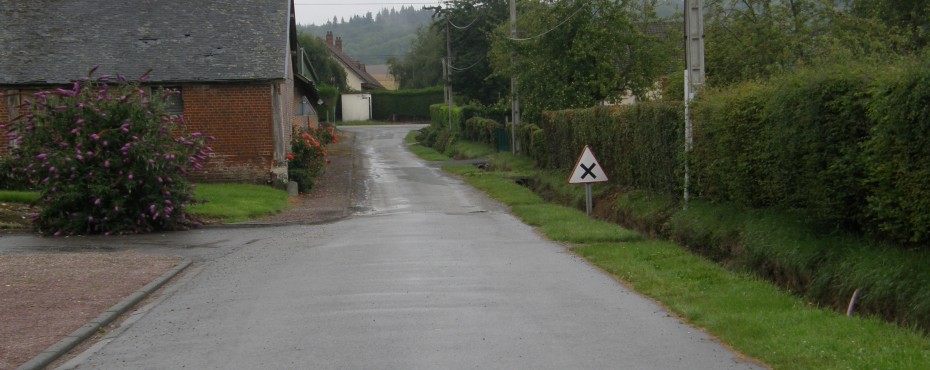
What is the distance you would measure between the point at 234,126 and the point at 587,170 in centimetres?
1240

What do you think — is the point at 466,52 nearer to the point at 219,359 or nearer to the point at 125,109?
the point at 125,109

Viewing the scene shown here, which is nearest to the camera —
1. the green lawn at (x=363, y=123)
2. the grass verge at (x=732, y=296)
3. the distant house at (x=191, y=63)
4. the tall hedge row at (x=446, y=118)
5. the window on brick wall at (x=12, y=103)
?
→ the grass verge at (x=732, y=296)

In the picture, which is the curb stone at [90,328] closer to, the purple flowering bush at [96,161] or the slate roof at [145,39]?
the purple flowering bush at [96,161]

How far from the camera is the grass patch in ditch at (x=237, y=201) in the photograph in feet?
68.3

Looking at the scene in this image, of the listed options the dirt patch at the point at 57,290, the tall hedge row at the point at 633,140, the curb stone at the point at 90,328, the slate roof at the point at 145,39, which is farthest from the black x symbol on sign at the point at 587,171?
the slate roof at the point at 145,39

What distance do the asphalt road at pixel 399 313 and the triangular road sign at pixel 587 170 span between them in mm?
2236

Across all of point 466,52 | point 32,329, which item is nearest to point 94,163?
point 32,329

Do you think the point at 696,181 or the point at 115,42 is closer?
the point at 696,181

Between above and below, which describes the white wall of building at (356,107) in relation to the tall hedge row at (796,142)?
above

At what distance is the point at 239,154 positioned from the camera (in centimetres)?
2694

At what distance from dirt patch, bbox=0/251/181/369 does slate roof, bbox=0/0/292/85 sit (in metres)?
12.0

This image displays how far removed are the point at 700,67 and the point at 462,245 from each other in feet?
17.3

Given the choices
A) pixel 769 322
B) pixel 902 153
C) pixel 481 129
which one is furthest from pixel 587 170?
pixel 481 129

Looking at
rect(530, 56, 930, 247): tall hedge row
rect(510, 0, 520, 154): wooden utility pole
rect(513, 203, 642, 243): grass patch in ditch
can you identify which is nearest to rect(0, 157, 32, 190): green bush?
rect(513, 203, 642, 243): grass patch in ditch
